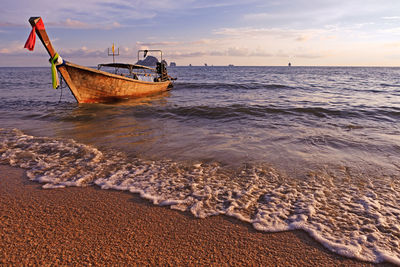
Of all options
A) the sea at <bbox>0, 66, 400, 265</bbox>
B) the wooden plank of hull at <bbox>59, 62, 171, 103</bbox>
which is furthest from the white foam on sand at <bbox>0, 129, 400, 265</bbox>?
the wooden plank of hull at <bbox>59, 62, 171, 103</bbox>

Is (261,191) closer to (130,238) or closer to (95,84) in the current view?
(130,238)

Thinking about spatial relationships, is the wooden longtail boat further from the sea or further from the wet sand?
the wet sand

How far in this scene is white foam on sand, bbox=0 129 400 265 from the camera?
8.73ft

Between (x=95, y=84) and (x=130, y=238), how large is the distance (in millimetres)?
11564

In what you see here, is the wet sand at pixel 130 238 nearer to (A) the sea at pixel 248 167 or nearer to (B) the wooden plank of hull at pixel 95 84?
(A) the sea at pixel 248 167

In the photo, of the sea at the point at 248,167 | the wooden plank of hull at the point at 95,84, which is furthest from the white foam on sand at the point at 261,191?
the wooden plank of hull at the point at 95,84

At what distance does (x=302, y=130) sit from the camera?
303 inches

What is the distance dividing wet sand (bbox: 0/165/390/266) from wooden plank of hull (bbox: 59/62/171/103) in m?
9.63

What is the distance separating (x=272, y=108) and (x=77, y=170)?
9751mm

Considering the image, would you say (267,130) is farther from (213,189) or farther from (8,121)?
(8,121)

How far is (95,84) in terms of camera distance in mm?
12281

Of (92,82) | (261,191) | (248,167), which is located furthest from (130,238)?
(92,82)

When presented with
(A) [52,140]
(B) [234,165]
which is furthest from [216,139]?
(A) [52,140]

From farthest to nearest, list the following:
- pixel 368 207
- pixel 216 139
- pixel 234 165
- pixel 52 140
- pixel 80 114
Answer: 1. pixel 80 114
2. pixel 216 139
3. pixel 52 140
4. pixel 234 165
5. pixel 368 207
